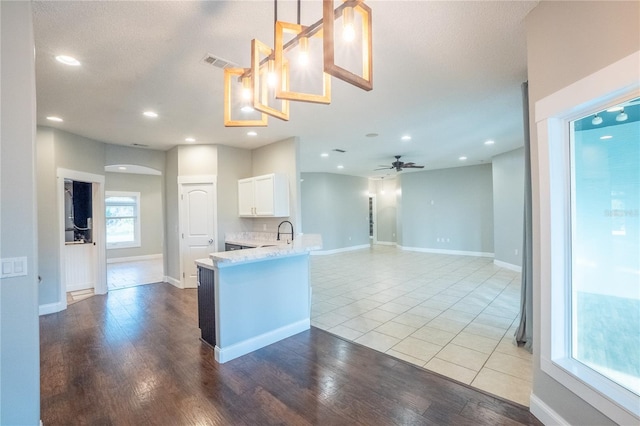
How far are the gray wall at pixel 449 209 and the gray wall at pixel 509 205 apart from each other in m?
1.34

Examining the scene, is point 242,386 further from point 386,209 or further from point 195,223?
point 386,209

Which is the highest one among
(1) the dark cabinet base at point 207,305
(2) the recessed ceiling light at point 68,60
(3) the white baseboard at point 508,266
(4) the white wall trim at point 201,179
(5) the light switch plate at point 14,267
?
(2) the recessed ceiling light at point 68,60

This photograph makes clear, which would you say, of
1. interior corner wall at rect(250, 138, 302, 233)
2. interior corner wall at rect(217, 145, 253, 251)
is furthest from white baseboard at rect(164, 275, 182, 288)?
interior corner wall at rect(250, 138, 302, 233)

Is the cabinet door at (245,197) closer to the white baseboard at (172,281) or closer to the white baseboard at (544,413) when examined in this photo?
the white baseboard at (172,281)

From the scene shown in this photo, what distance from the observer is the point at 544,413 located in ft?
6.25

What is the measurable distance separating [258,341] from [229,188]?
3.38m

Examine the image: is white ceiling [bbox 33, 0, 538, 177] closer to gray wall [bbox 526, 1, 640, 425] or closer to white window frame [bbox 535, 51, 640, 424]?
gray wall [bbox 526, 1, 640, 425]

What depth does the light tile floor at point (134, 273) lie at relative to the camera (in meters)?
6.08

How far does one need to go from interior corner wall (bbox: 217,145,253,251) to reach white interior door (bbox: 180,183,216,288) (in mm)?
147

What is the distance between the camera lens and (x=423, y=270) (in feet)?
22.6

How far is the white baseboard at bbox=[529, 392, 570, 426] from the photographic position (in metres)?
1.81

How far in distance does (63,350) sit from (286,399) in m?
2.62

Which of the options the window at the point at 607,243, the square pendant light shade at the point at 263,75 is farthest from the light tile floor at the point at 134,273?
the window at the point at 607,243

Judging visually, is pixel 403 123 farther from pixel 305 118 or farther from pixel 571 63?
pixel 571 63
